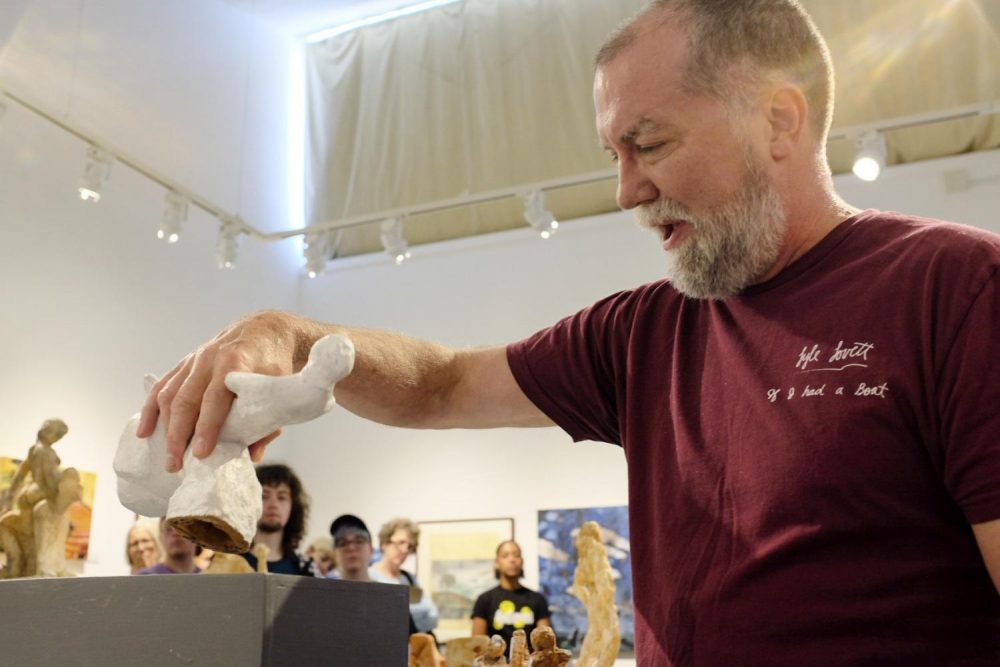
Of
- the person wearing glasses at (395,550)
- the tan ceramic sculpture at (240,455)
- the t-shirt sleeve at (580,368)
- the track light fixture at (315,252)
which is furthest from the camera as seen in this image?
the track light fixture at (315,252)

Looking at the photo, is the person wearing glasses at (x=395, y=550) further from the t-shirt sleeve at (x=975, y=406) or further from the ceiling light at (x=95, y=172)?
Result: the t-shirt sleeve at (x=975, y=406)

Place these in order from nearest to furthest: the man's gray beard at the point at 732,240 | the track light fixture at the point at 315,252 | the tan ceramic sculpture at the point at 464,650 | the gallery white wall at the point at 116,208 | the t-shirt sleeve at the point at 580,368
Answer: the man's gray beard at the point at 732,240 → the t-shirt sleeve at the point at 580,368 → the tan ceramic sculpture at the point at 464,650 → the gallery white wall at the point at 116,208 → the track light fixture at the point at 315,252

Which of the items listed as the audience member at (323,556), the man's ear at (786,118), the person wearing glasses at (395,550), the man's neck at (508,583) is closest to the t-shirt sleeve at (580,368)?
the man's ear at (786,118)

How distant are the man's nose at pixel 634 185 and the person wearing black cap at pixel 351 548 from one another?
3.73 m

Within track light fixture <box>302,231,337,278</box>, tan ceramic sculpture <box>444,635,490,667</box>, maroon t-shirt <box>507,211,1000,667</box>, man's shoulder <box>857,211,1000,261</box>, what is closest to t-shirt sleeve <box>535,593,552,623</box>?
track light fixture <box>302,231,337,278</box>

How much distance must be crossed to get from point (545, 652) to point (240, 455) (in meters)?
1.05

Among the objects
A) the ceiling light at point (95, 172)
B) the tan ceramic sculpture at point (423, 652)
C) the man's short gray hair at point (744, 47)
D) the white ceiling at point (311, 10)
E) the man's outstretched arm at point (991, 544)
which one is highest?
the white ceiling at point (311, 10)

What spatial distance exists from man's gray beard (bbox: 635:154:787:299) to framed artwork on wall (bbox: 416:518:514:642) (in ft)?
21.5

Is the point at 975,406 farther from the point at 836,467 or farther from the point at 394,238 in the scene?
the point at 394,238

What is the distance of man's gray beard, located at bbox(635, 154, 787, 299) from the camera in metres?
1.32

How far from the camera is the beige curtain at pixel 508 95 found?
7211 millimetres

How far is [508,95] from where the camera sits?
327 inches

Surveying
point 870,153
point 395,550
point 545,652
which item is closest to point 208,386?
point 545,652

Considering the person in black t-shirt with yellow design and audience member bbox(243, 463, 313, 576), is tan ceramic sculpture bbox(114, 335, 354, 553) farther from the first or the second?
the person in black t-shirt with yellow design
